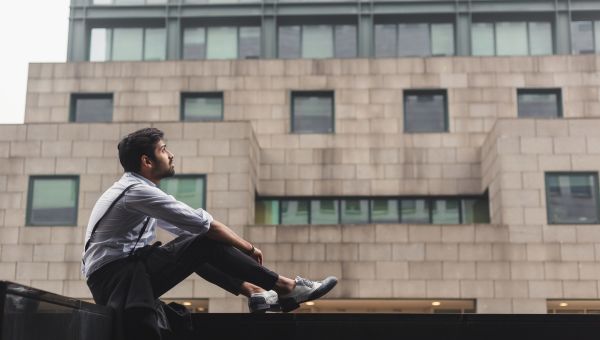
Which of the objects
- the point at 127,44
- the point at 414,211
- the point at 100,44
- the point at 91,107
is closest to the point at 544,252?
the point at 414,211

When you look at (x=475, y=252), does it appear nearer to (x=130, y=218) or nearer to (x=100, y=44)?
(x=100, y=44)

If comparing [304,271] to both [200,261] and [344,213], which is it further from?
[200,261]

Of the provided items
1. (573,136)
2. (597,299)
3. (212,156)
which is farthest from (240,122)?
(597,299)

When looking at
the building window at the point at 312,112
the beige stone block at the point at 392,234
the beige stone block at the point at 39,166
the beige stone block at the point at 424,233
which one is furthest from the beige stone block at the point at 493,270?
the beige stone block at the point at 39,166

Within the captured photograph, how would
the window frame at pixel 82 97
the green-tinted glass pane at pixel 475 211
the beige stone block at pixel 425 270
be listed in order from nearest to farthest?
the beige stone block at pixel 425 270 → the green-tinted glass pane at pixel 475 211 → the window frame at pixel 82 97

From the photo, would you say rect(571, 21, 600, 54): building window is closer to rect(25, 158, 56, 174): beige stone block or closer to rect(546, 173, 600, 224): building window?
rect(546, 173, 600, 224): building window

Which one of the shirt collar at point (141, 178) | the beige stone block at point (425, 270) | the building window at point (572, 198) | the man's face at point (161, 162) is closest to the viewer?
the shirt collar at point (141, 178)

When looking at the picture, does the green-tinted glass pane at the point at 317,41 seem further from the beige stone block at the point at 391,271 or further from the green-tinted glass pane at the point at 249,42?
the beige stone block at the point at 391,271

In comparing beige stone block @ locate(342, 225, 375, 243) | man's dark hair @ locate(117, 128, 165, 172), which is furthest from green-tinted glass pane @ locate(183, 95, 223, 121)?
man's dark hair @ locate(117, 128, 165, 172)

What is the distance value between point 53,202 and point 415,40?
15.2 meters

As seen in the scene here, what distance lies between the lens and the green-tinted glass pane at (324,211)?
3000cm

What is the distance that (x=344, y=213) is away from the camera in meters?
30.0

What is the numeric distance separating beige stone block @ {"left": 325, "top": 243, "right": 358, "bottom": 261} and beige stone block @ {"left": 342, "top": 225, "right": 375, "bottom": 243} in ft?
0.73

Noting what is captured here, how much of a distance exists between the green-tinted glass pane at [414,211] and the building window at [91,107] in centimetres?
1084
